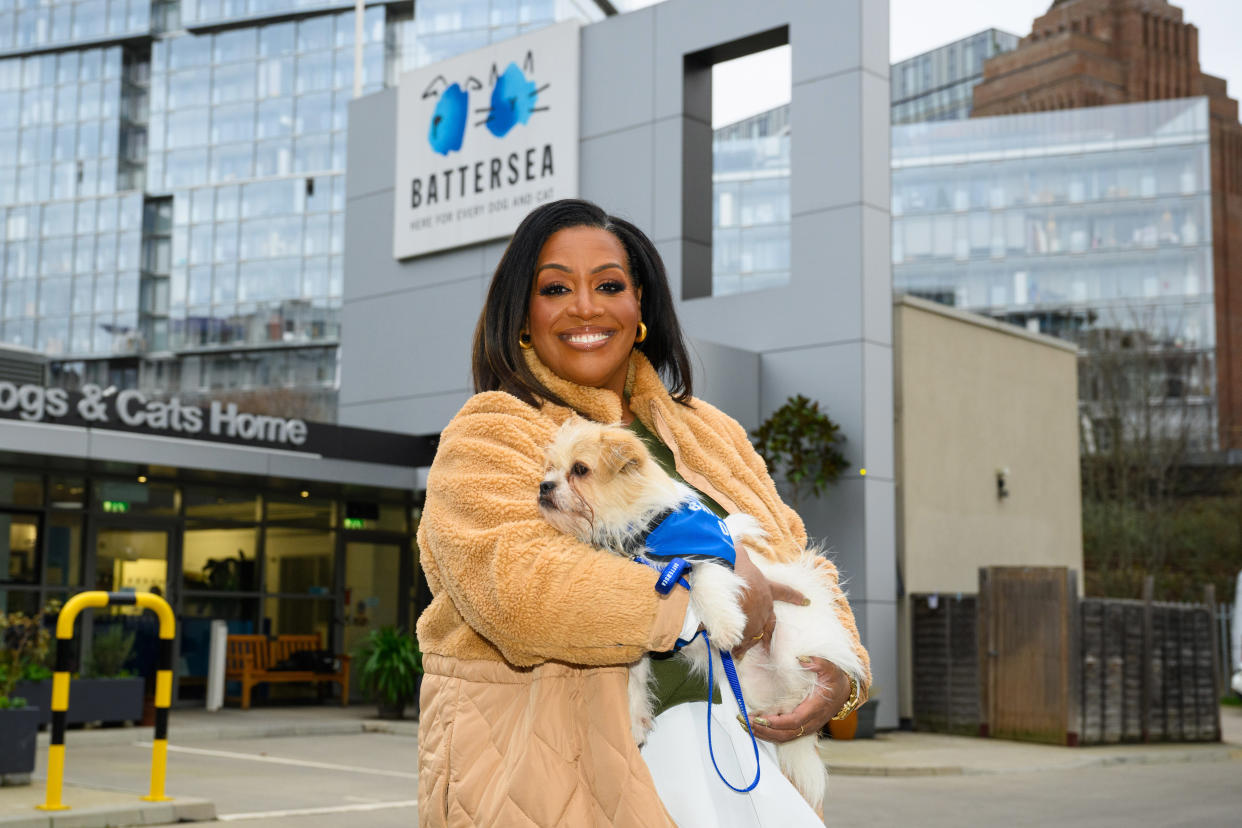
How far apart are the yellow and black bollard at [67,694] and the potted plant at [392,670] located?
691 centimetres

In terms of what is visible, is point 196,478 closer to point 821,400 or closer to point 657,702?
point 821,400

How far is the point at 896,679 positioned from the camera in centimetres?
1644

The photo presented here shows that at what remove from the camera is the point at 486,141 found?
18828 mm

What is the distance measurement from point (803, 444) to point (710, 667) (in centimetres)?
1365

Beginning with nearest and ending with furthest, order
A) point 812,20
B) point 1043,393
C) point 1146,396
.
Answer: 1. point 812,20
2. point 1043,393
3. point 1146,396

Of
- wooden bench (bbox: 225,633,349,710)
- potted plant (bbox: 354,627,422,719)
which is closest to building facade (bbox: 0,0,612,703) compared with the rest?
wooden bench (bbox: 225,633,349,710)

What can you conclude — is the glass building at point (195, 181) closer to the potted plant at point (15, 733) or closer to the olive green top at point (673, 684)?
the potted plant at point (15, 733)

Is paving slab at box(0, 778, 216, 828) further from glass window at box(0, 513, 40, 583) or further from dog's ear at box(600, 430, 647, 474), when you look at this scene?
dog's ear at box(600, 430, 647, 474)

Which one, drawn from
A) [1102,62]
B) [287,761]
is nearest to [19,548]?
[287,761]

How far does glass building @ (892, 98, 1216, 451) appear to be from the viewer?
5934 centimetres

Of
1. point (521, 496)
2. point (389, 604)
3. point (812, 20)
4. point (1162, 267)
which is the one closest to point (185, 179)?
point (1162, 267)

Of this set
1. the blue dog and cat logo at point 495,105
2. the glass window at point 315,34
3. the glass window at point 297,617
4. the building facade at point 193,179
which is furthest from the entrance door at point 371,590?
the glass window at point 315,34

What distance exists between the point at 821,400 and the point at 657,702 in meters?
14.0

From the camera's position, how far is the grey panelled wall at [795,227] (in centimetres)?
1583
